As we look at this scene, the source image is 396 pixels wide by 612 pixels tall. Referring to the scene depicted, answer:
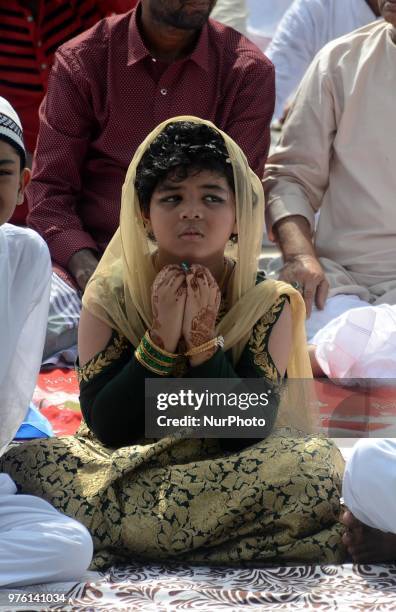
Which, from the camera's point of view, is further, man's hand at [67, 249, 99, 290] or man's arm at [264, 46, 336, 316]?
man's arm at [264, 46, 336, 316]

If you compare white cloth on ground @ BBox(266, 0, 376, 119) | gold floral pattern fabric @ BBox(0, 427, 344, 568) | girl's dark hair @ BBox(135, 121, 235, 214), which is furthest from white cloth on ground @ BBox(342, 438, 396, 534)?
white cloth on ground @ BBox(266, 0, 376, 119)

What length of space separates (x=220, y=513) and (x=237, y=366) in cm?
45

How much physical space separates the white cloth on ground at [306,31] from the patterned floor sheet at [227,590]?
3.83 m

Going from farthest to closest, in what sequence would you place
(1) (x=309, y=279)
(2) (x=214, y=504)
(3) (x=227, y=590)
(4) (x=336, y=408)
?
(1) (x=309, y=279) → (4) (x=336, y=408) → (2) (x=214, y=504) → (3) (x=227, y=590)

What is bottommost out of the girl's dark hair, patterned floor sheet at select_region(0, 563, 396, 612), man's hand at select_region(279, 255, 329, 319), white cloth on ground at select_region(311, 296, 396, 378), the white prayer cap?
patterned floor sheet at select_region(0, 563, 396, 612)

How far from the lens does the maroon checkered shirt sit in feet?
16.9

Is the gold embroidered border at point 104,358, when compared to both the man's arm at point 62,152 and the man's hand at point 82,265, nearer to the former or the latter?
the man's hand at point 82,265

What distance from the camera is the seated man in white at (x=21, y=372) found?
3.02m

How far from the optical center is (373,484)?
10.2 ft

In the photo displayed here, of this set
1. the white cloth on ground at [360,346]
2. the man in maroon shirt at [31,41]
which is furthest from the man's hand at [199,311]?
the man in maroon shirt at [31,41]

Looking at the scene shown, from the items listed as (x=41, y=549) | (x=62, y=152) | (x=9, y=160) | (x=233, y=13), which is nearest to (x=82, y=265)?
(x=62, y=152)

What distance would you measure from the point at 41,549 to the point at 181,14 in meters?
2.71

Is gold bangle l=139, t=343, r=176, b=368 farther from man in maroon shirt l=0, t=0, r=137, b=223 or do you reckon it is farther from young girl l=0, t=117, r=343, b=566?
man in maroon shirt l=0, t=0, r=137, b=223

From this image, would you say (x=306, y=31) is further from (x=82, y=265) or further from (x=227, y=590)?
(x=227, y=590)
